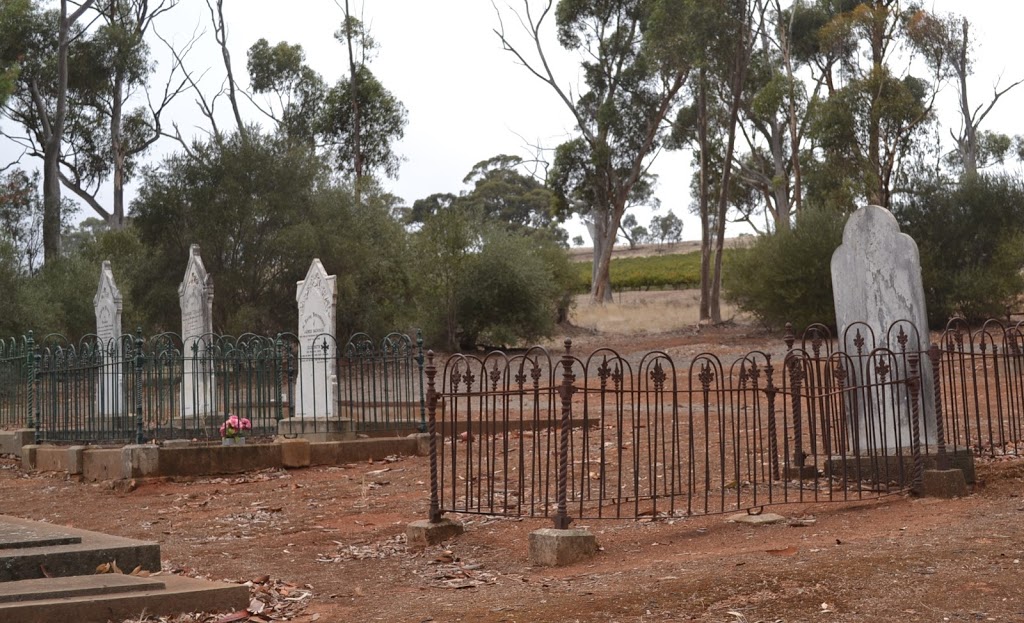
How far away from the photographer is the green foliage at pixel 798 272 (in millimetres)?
30547

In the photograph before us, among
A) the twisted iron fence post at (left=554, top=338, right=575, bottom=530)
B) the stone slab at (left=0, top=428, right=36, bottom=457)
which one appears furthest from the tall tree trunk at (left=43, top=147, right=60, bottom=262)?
the twisted iron fence post at (left=554, top=338, right=575, bottom=530)

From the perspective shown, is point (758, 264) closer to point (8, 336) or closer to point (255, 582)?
point (8, 336)

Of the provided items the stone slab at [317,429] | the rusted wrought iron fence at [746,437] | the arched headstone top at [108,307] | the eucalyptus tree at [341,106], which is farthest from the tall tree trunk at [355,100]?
the rusted wrought iron fence at [746,437]

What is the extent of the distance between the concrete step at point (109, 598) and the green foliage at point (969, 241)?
27102mm

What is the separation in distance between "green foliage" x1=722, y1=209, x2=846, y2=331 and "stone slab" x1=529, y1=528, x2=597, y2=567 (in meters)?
23.8

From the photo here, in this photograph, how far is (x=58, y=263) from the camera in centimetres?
3481

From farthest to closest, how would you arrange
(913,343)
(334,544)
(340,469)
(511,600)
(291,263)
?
(291,263) < (340,469) < (913,343) < (334,544) < (511,600)

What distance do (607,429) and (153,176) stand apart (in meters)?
22.6

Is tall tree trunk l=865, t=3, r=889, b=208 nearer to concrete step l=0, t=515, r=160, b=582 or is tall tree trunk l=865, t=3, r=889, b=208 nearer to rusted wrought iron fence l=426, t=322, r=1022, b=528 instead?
rusted wrought iron fence l=426, t=322, r=1022, b=528

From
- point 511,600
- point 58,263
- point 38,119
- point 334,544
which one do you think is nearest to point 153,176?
point 58,263

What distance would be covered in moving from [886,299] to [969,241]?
935 inches

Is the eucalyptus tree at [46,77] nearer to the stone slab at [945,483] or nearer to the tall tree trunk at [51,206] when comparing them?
the tall tree trunk at [51,206]

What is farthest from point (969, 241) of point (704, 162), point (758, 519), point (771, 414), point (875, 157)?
point (758, 519)

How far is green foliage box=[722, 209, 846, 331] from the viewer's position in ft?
100
